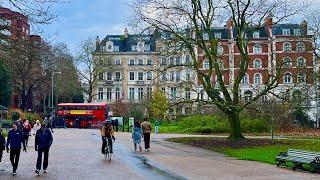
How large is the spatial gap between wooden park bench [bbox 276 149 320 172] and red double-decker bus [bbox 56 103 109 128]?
184 ft

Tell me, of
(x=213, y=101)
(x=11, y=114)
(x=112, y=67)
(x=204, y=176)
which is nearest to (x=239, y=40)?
(x=213, y=101)

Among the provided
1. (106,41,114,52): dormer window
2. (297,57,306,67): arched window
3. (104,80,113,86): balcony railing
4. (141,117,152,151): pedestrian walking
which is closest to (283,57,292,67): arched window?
(297,57,306,67): arched window

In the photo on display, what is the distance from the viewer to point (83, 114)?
254ft

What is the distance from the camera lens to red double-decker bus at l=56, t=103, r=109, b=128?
76188 mm

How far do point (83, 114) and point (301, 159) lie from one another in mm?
59737

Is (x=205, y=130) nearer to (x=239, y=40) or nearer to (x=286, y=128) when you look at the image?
(x=286, y=128)

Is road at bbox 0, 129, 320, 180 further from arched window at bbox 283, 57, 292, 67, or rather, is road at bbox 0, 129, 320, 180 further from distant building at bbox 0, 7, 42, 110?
arched window at bbox 283, 57, 292, 67

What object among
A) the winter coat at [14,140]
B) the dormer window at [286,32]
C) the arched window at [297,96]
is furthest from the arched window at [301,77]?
the dormer window at [286,32]

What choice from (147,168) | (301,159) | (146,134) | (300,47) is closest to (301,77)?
(300,47)

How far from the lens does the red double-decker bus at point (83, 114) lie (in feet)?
250

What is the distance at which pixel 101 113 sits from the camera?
75.8m

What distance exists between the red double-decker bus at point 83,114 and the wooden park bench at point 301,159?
184 feet

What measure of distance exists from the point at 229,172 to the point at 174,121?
2390 inches

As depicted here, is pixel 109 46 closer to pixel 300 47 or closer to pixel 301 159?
pixel 300 47
